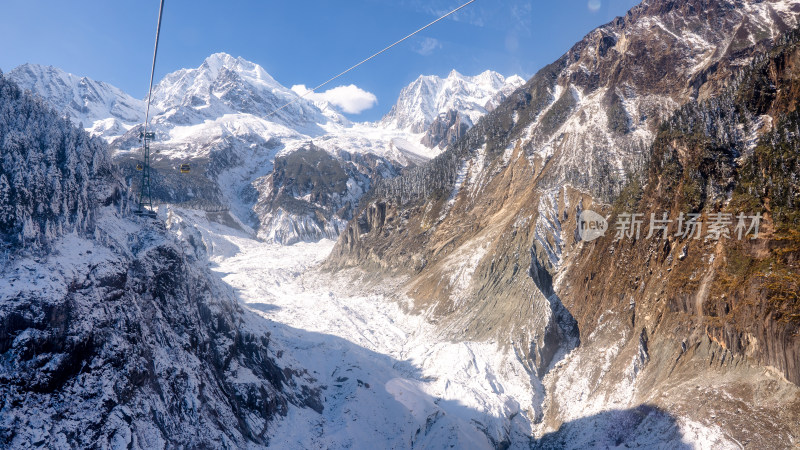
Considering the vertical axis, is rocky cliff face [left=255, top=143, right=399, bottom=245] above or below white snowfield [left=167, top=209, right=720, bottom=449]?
above

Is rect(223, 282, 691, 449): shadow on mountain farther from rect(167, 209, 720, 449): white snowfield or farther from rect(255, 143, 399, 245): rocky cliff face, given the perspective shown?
rect(255, 143, 399, 245): rocky cliff face

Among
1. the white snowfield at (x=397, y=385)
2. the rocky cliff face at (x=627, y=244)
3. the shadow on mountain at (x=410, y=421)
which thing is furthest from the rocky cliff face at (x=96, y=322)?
the rocky cliff face at (x=627, y=244)

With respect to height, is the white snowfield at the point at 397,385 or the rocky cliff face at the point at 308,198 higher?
the rocky cliff face at the point at 308,198

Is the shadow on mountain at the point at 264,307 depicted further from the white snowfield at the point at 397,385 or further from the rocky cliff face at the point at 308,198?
the rocky cliff face at the point at 308,198

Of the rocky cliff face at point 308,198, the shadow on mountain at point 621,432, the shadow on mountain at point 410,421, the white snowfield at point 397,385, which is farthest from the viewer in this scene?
the rocky cliff face at point 308,198

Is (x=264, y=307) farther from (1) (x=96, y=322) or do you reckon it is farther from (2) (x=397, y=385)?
(1) (x=96, y=322)

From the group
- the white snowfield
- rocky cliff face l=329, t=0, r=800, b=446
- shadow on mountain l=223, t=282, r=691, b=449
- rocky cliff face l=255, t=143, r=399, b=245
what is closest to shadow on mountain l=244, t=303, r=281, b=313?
the white snowfield
